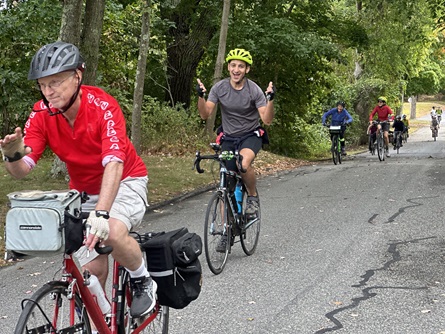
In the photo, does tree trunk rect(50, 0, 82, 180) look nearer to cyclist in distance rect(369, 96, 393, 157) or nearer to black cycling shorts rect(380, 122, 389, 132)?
cyclist in distance rect(369, 96, 393, 157)

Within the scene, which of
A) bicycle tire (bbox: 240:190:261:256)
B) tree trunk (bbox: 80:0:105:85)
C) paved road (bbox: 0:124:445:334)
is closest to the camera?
paved road (bbox: 0:124:445:334)

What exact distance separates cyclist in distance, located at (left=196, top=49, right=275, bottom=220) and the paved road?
3.91 feet

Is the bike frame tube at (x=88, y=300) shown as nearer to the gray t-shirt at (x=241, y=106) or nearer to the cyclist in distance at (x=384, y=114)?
the gray t-shirt at (x=241, y=106)

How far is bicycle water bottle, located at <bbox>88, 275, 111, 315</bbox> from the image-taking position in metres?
3.97

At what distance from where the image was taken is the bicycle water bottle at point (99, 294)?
13.0ft

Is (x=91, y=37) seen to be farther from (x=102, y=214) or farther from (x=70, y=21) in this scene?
(x=102, y=214)

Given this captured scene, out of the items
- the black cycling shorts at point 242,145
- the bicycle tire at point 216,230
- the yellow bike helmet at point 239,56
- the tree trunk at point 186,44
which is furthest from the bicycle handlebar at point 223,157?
the tree trunk at point 186,44

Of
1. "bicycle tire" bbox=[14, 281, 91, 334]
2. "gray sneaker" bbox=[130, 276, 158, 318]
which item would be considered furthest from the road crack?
"bicycle tire" bbox=[14, 281, 91, 334]

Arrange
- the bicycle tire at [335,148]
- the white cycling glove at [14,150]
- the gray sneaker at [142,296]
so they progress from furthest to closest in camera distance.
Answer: the bicycle tire at [335,148], the gray sneaker at [142,296], the white cycling glove at [14,150]

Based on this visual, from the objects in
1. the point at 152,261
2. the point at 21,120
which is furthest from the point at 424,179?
the point at 152,261

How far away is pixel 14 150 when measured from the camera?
3.81 m

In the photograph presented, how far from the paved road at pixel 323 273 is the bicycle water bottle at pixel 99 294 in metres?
1.70

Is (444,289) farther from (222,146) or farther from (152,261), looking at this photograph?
(152,261)

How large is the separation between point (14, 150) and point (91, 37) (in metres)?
11.7
